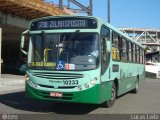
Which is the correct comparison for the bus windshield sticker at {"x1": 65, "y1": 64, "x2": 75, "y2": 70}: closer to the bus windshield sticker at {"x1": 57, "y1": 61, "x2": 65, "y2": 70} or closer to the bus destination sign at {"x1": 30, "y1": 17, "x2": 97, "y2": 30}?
the bus windshield sticker at {"x1": 57, "y1": 61, "x2": 65, "y2": 70}

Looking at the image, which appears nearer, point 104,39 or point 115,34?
point 104,39

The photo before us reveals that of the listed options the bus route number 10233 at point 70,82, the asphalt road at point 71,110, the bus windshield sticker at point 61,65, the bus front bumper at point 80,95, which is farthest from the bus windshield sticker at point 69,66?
the asphalt road at point 71,110

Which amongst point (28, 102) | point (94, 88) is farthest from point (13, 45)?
point (94, 88)

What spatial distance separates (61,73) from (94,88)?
1.02 metres

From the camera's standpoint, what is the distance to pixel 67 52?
11.0 m

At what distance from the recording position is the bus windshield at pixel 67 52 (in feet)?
35.7

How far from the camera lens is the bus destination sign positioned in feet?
36.8

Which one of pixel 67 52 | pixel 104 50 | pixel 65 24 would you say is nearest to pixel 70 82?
pixel 67 52

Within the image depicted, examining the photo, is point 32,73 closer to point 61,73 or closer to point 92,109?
point 61,73

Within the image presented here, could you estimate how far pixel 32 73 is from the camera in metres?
11.4

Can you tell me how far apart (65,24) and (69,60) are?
3.75 feet

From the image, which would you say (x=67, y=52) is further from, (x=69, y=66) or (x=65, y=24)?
(x=65, y=24)

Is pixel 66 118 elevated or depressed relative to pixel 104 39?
depressed

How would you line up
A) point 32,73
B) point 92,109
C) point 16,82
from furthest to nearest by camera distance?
point 16,82 → point 92,109 → point 32,73
